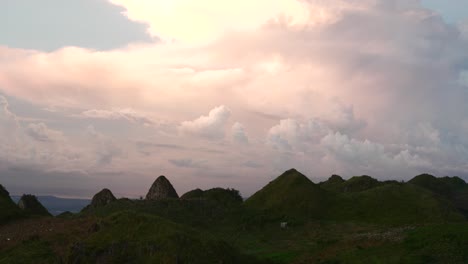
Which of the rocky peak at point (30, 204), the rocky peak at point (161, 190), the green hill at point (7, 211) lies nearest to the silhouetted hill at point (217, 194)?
the rocky peak at point (161, 190)

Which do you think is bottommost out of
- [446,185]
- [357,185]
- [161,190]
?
[161,190]

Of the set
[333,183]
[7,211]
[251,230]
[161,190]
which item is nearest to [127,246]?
[251,230]

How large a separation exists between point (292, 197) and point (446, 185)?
7452cm

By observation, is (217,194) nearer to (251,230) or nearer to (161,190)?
(161,190)

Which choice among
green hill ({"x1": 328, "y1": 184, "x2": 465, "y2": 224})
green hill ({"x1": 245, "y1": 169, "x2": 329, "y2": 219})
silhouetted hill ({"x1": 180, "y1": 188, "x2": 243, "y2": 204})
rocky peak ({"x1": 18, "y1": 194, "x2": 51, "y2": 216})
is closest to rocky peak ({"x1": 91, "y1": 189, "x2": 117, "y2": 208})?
rocky peak ({"x1": 18, "y1": 194, "x2": 51, "y2": 216})

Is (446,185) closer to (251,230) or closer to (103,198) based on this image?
(251,230)

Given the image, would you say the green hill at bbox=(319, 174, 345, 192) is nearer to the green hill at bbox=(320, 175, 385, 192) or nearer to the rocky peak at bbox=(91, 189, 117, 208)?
the green hill at bbox=(320, 175, 385, 192)

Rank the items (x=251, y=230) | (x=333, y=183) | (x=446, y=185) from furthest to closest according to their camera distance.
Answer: (x=446, y=185), (x=333, y=183), (x=251, y=230)

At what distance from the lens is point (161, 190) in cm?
9181

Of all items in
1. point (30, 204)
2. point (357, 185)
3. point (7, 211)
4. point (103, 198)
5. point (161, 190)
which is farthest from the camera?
point (357, 185)

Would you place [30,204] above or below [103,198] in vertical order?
below

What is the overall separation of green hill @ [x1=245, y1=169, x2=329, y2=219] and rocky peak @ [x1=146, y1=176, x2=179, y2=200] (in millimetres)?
17166

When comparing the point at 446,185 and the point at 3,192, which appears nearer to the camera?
the point at 3,192

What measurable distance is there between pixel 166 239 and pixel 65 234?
1122 centimetres
